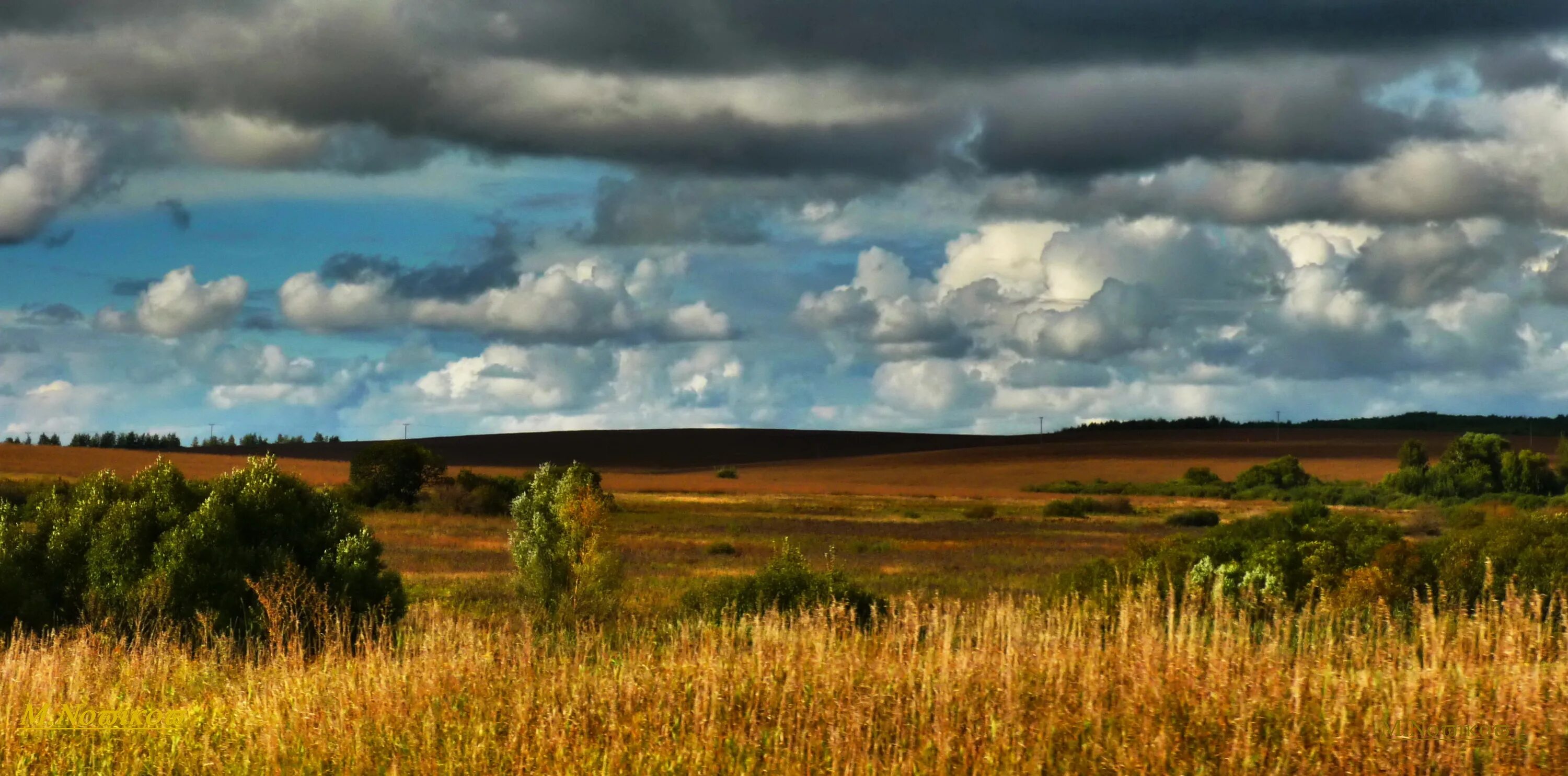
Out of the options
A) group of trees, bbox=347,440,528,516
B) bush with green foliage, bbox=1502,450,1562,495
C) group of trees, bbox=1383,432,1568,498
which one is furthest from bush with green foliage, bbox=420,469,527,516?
bush with green foliage, bbox=1502,450,1562,495

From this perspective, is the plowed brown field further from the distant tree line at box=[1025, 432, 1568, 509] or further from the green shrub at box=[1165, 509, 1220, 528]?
the green shrub at box=[1165, 509, 1220, 528]

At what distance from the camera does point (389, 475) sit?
59531 millimetres

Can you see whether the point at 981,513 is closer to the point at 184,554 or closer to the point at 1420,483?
the point at 1420,483

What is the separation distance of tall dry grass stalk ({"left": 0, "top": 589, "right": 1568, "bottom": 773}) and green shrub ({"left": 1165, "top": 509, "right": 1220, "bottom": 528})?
153 feet

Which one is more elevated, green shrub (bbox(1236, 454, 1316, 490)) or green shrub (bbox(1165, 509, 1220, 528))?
green shrub (bbox(1236, 454, 1316, 490))

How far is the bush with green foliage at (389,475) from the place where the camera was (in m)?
59.2

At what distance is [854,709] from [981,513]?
5740cm

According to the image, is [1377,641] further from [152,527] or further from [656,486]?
[656,486]

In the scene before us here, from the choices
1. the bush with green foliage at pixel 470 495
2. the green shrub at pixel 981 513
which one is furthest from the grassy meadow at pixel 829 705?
the green shrub at pixel 981 513

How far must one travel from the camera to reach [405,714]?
34.0 ft

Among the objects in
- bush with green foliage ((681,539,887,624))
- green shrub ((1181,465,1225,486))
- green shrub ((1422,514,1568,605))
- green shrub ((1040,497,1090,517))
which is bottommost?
green shrub ((1040,497,1090,517))

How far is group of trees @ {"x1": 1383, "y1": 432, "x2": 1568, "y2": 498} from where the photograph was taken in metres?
79.2

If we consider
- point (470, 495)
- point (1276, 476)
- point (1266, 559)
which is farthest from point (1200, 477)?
point (1266, 559)

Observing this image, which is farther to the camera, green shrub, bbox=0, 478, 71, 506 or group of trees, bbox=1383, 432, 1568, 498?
group of trees, bbox=1383, 432, 1568, 498
